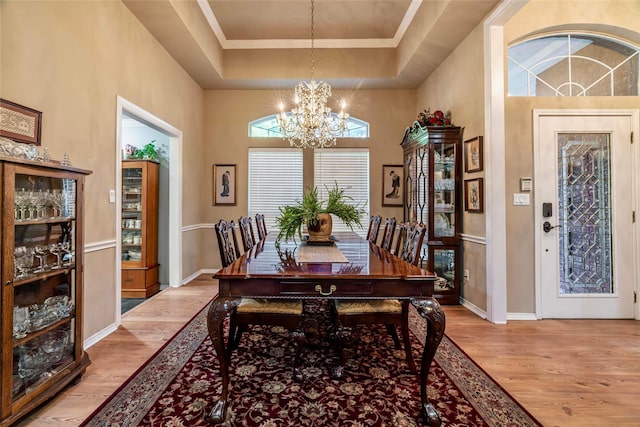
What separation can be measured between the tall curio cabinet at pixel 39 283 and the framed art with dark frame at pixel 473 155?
352 cm

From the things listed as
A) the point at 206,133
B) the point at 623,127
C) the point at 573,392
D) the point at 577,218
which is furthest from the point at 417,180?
the point at 206,133

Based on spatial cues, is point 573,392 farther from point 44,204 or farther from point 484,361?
point 44,204

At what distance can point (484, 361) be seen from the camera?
7.49 feet

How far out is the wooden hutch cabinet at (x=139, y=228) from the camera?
3.95 m

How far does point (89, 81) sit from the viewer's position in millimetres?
2549

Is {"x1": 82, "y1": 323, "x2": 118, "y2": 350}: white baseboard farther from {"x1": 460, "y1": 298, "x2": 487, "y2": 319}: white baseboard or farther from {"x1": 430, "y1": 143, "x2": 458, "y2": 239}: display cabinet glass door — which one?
{"x1": 460, "y1": 298, "x2": 487, "y2": 319}: white baseboard

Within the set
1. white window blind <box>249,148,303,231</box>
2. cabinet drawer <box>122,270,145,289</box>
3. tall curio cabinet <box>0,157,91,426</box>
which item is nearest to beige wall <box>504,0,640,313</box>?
white window blind <box>249,148,303,231</box>

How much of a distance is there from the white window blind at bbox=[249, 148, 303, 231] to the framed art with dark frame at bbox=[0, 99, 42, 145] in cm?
337

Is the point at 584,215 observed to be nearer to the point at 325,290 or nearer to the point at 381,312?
the point at 381,312

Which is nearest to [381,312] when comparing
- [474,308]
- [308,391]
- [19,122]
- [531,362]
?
[308,391]

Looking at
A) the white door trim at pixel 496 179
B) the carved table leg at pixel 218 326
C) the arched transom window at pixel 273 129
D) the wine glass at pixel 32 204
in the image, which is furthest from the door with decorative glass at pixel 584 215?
the wine glass at pixel 32 204

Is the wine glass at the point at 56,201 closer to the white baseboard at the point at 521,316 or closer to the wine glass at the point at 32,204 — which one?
the wine glass at the point at 32,204

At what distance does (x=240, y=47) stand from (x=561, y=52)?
4.19 m

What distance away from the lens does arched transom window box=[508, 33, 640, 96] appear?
3.21 m
